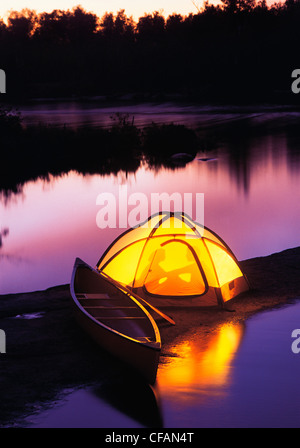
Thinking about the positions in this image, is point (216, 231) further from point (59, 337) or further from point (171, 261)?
point (59, 337)

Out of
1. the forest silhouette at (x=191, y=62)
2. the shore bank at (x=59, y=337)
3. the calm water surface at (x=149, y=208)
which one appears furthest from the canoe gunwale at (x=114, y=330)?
the forest silhouette at (x=191, y=62)

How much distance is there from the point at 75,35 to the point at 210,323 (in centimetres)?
13531

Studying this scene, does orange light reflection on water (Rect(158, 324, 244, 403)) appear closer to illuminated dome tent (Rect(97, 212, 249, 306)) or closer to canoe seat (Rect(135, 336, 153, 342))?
canoe seat (Rect(135, 336, 153, 342))

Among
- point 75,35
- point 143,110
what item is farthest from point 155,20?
point 143,110

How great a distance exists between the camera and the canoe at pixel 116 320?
28.8 feet

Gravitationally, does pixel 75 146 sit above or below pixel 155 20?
below

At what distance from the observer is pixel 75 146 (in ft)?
118

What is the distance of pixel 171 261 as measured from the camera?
12.5 meters

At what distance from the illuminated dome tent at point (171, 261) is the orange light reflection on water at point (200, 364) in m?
1.39

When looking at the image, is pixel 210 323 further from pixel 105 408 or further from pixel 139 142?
pixel 139 142

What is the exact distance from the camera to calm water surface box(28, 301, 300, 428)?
26.0 ft

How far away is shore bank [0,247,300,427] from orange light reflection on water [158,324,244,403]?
19 centimetres

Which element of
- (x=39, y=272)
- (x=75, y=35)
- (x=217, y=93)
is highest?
(x=75, y=35)

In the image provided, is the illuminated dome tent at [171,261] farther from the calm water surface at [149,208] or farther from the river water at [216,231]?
the calm water surface at [149,208]
